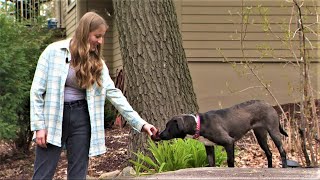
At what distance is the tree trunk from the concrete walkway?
4.23 ft

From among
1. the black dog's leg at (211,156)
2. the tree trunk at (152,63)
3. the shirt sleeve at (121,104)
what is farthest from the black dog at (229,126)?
the tree trunk at (152,63)

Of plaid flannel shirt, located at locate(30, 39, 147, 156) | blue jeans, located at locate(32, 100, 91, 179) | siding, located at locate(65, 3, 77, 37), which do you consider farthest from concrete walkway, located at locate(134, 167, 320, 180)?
siding, located at locate(65, 3, 77, 37)

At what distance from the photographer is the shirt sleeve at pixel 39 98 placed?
4012mm

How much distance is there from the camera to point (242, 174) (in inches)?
205

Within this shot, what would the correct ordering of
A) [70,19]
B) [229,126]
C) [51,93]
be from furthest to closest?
[70,19], [229,126], [51,93]

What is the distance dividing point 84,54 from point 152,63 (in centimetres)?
274

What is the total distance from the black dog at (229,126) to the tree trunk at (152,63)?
1.14m

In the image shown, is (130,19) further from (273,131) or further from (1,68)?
(1,68)

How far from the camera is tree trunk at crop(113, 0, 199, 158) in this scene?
6.72 m

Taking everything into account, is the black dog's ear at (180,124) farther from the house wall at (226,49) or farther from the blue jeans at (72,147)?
the house wall at (226,49)

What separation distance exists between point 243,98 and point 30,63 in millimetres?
4670

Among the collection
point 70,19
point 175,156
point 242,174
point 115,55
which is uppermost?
point 70,19

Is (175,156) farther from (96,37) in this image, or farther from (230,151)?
(96,37)

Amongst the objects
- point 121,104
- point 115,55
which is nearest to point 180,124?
point 121,104
